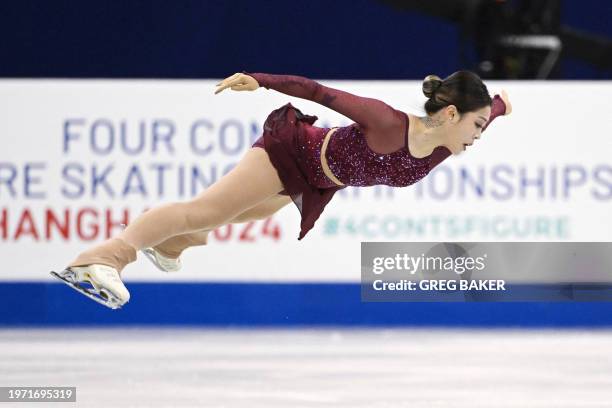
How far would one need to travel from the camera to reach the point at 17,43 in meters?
6.82

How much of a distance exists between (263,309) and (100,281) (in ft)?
9.44

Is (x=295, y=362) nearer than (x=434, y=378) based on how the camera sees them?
No

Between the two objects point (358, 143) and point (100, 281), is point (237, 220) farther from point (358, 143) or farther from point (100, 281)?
point (100, 281)

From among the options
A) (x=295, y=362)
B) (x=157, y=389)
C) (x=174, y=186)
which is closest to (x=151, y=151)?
(x=174, y=186)

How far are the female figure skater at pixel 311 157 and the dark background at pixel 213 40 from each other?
2.83 meters

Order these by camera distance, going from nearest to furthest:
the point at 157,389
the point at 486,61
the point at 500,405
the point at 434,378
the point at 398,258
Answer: the point at 500,405, the point at 157,389, the point at 434,378, the point at 398,258, the point at 486,61

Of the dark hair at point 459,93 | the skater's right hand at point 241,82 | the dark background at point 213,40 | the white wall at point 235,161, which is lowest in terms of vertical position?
the skater's right hand at point 241,82

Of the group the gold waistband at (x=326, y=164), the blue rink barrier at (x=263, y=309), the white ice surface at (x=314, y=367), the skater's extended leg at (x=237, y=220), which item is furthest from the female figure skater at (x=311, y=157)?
the blue rink barrier at (x=263, y=309)

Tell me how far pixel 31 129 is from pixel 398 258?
2.19 meters

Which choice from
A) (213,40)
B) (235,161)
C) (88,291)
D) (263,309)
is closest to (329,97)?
(88,291)

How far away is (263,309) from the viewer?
641 centimetres

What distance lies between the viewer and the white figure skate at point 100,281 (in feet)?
11.8

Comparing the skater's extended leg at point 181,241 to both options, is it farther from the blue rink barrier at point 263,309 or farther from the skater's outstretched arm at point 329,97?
the blue rink barrier at point 263,309

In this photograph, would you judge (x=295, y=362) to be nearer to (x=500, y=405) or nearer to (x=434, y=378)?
(x=434, y=378)
